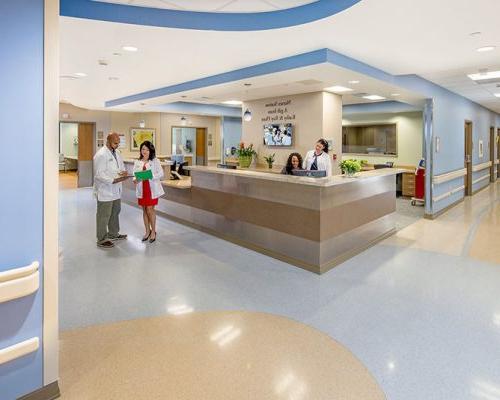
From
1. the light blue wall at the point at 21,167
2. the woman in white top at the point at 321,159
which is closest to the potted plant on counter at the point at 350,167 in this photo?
the woman in white top at the point at 321,159

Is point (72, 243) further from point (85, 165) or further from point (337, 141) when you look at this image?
point (85, 165)

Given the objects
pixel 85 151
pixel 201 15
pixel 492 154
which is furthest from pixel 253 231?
pixel 492 154

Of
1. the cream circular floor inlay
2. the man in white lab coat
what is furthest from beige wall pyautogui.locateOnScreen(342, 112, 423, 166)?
the cream circular floor inlay

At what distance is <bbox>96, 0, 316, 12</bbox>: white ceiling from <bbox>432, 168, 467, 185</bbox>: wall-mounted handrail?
555cm

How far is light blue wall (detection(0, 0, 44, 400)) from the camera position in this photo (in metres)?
2.02

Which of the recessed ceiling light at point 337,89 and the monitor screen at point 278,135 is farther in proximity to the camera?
the monitor screen at point 278,135

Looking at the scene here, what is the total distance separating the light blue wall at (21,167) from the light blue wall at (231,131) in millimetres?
12057

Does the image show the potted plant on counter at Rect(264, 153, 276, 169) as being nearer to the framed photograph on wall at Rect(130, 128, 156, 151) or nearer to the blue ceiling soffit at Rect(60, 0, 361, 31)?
the blue ceiling soffit at Rect(60, 0, 361, 31)

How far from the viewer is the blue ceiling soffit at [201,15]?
3717 millimetres

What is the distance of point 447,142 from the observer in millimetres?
8633

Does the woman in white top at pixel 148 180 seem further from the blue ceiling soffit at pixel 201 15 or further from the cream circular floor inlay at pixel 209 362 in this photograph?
the cream circular floor inlay at pixel 209 362

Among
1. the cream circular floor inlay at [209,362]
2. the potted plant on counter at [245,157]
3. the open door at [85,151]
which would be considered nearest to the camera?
the cream circular floor inlay at [209,362]

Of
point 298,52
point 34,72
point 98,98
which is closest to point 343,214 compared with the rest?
point 298,52

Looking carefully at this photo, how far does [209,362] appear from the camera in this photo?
8.80 feet
